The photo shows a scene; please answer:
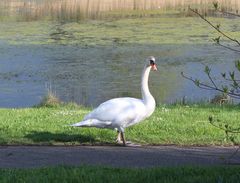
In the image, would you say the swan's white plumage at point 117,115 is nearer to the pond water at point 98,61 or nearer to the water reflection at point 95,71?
the water reflection at point 95,71

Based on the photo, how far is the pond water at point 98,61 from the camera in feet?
72.0

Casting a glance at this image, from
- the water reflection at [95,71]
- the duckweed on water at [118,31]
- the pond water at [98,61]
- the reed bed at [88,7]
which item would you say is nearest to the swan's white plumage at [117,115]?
the water reflection at [95,71]

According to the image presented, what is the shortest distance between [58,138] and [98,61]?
19950 mm

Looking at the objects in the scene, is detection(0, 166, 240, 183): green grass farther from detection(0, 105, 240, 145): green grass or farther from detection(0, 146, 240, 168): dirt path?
detection(0, 105, 240, 145): green grass

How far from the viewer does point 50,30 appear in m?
42.7

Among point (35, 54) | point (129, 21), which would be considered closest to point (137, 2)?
point (129, 21)

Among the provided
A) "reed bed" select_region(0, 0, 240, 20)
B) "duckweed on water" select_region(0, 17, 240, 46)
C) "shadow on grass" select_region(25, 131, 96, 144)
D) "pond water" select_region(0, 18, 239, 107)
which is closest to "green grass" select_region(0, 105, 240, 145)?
"shadow on grass" select_region(25, 131, 96, 144)

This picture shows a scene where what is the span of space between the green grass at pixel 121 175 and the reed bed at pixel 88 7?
41855mm

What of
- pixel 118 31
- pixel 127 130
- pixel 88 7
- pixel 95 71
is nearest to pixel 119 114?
pixel 127 130

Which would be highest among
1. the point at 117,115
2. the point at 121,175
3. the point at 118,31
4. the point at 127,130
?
the point at 117,115

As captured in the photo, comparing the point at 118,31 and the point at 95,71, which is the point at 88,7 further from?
the point at 95,71

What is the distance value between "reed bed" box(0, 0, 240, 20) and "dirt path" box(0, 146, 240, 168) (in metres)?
40.2

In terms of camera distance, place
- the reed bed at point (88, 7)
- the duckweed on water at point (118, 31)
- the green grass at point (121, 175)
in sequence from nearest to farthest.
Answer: the green grass at point (121, 175) < the duckweed on water at point (118, 31) < the reed bed at point (88, 7)

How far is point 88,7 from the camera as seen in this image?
5756 centimetres
